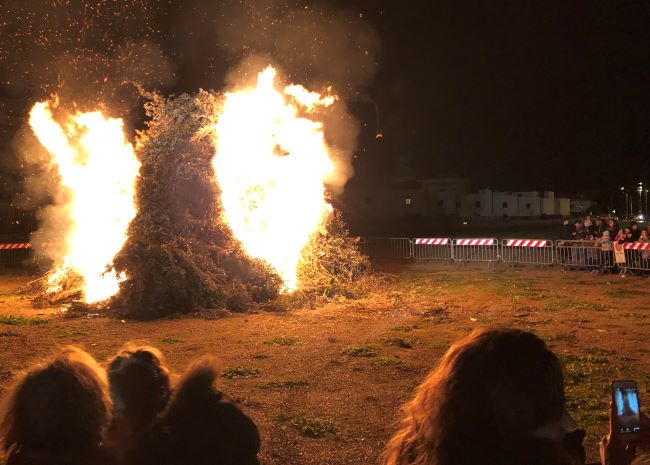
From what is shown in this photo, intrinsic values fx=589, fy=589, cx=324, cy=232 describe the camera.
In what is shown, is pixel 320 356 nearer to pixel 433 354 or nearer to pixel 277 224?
pixel 433 354

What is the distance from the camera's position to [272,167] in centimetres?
1636

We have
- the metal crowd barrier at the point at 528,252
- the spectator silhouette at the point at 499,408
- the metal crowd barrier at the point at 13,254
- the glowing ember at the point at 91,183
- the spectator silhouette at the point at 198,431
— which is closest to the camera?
the spectator silhouette at the point at 499,408

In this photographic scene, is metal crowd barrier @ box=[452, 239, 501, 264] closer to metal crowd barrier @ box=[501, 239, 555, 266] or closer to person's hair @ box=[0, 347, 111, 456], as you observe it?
metal crowd barrier @ box=[501, 239, 555, 266]

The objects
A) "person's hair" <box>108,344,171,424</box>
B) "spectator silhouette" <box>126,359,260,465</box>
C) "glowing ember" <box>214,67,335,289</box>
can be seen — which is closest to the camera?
"spectator silhouette" <box>126,359,260,465</box>

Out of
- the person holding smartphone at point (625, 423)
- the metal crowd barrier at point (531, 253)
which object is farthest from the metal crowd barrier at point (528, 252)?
the person holding smartphone at point (625, 423)

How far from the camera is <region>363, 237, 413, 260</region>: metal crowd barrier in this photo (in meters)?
27.6

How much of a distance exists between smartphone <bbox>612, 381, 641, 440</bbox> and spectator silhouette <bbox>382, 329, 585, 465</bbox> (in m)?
0.25

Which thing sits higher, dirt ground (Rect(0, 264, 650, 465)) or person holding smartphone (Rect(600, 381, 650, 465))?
person holding smartphone (Rect(600, 381, 650, 465))

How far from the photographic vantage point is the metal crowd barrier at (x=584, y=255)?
19906mm

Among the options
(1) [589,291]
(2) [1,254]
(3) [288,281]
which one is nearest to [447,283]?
(1) [589,291]

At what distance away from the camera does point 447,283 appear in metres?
18.9

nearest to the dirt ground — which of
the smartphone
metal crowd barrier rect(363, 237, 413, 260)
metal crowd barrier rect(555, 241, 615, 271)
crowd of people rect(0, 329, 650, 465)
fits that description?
metal crowd barrier rect(555, 241, 615, 271)

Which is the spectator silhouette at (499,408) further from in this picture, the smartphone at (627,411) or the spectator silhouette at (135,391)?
the spectator silhouette at (135,391)

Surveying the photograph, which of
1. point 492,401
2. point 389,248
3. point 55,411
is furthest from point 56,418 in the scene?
point 389,248
